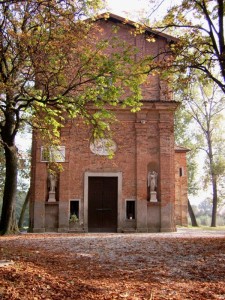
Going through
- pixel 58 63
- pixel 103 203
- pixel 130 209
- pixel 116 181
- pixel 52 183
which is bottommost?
pixel 130 209

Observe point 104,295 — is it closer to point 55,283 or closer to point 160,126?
point 55,283

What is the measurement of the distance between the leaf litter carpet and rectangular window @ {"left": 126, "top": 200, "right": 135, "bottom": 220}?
346 inches

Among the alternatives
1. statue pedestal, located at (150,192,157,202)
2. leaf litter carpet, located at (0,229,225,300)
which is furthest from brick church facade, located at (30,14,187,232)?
leaf litter carpet, located at (0,229,225,300)

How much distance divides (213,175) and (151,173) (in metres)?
18.0

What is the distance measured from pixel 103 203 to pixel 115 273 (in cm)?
1307

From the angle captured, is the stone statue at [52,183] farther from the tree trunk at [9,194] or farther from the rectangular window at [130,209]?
the rectangular window at [130,209]

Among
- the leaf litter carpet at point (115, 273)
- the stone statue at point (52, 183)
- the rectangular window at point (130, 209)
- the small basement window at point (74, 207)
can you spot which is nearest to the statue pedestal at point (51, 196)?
the stone statue at point (52, 183)

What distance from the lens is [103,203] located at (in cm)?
2050

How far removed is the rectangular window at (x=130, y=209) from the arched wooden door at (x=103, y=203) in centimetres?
63

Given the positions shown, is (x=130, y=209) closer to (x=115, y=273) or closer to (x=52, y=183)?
(x=52, y=183)

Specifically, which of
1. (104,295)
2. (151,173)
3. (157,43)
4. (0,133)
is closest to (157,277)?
(104,295)

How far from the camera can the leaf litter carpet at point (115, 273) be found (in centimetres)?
573

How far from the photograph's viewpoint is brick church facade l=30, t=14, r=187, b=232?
65.2 ft

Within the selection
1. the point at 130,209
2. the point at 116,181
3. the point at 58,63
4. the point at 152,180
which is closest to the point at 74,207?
the point at 116,181
